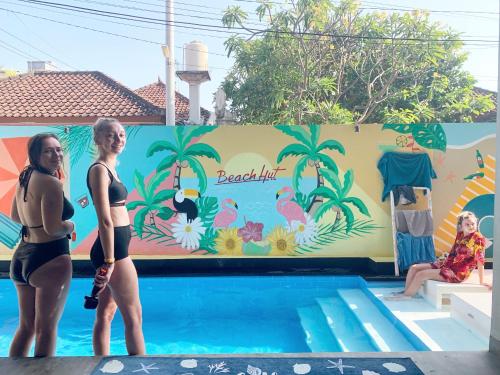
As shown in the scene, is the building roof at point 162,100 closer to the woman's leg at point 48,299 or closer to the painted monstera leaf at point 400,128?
the painted monstera leaf at point 400,128

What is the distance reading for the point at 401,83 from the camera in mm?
13312

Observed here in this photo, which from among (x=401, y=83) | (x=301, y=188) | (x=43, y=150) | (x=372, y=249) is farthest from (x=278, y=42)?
(x=43, y=150)

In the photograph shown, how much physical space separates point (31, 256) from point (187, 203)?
4829mm

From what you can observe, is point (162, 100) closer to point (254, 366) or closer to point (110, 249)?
point (110, 249)

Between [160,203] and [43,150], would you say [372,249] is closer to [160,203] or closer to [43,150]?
[160,203]

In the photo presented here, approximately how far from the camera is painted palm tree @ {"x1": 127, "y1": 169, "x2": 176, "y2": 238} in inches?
282

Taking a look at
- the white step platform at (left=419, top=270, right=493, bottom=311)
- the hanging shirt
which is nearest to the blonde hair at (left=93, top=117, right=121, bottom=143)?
the white step platform at (left=419, top=270, right=493, bottom=311)

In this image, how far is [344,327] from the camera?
4.61m

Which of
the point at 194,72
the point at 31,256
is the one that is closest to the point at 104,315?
the point at 31,256

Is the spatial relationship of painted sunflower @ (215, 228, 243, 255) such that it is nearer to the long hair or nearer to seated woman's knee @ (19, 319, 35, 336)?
seated woman's knee @ (19, 319, 35, 336)

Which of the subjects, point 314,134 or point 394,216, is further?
point 314,134

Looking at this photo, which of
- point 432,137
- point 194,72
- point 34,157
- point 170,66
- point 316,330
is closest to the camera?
point 34,157

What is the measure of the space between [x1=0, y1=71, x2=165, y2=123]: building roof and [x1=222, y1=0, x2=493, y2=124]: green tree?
11.7 ft

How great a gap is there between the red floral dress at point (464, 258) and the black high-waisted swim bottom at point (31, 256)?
4.12 meters
